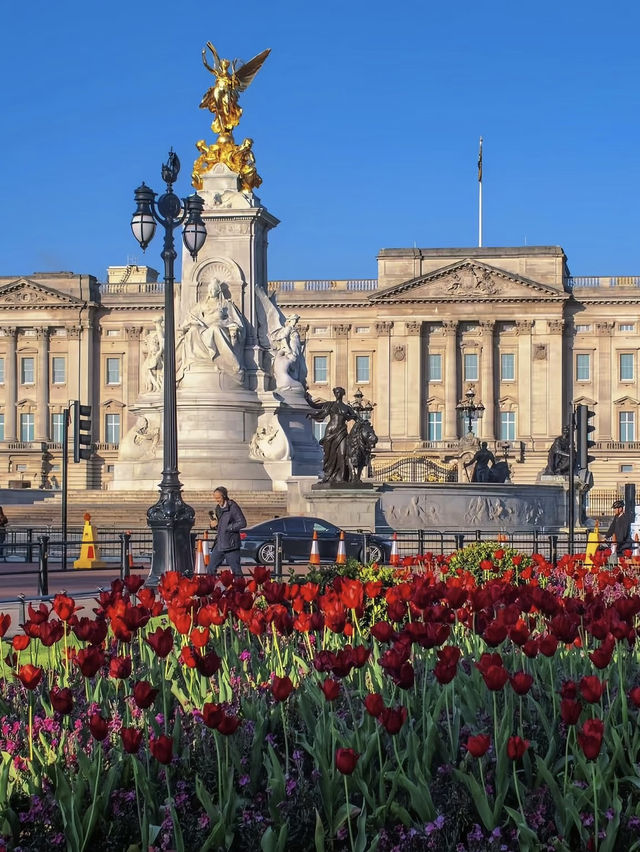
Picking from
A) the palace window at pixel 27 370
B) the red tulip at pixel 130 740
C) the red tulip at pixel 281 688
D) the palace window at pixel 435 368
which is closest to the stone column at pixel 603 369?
the palace window at pixel 435 368

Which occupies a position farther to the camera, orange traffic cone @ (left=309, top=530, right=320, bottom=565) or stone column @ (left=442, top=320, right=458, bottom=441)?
stone column @ (left=442, top=320, right=458, bottom=441)

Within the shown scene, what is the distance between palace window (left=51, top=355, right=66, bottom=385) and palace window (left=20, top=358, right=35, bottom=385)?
153 cm

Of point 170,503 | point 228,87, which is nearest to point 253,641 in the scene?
point 170,503

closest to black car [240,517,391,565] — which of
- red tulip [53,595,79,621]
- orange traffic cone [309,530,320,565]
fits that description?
orange traffic cone [309,530,320,565]

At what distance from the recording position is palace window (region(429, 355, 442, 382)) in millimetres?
108062

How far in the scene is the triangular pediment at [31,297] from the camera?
108 meters

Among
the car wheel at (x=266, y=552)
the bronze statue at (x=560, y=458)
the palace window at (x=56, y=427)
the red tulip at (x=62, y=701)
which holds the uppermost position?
the palace window at (x=56, y=427)

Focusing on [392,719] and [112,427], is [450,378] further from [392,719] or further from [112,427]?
[392,719]

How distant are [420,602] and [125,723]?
220 centimetres

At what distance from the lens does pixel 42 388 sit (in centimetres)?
10831

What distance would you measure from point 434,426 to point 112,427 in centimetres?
2427

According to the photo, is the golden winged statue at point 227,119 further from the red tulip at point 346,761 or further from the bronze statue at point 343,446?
the red tulip at point 346,761

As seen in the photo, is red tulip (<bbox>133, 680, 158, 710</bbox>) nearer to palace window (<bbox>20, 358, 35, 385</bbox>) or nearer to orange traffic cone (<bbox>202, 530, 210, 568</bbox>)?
orange traffic cone (<bbox>202, 530, 210, 568</bbox>)

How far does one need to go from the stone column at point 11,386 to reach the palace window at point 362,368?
26.2 m
